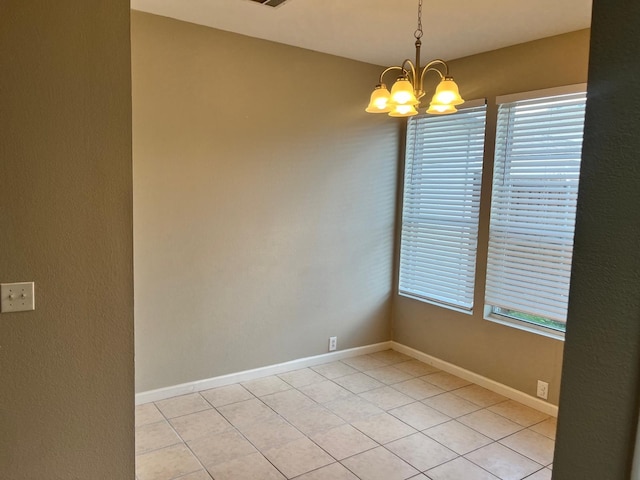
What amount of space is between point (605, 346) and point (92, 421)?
1.78 m

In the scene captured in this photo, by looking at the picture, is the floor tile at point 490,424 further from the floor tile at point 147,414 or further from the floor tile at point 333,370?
the floor tile at point 147,414

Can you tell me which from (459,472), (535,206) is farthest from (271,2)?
(459,472)

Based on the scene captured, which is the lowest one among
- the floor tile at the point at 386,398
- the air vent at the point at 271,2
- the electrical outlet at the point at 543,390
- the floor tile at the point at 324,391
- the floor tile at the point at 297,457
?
the floor tile at the point at 297,457

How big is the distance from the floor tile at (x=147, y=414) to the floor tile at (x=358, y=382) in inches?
55.9

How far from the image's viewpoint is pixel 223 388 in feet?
11.9

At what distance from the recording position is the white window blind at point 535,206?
3180 millimetres

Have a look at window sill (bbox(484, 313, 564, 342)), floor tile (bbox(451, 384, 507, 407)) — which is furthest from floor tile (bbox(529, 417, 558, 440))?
window sill (bbox(484, 313, 564, 342))

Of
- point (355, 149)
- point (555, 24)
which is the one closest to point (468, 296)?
point (355, 149)

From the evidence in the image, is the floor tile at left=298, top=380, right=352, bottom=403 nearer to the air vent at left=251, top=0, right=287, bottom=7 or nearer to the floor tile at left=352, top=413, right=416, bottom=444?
the floor tile at left=352, top=413, right=416, bottom=444

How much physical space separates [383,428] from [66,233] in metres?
2.33

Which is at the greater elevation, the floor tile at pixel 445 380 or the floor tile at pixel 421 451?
the floor tile at pixel 445 380

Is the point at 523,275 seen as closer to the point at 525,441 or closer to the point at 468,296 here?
the point at 468,296

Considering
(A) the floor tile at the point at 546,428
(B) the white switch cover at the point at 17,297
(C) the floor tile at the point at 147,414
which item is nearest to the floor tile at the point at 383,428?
(A) the floor tile at the point at 546,428

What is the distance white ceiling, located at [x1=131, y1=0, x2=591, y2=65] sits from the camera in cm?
282
